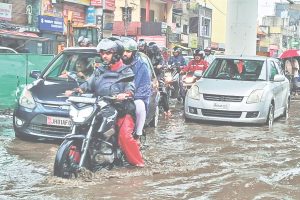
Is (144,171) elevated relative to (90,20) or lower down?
lower down

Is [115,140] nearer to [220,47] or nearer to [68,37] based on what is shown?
[68,37]

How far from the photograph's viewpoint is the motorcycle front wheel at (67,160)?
5.84 metres

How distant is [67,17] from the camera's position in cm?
3281

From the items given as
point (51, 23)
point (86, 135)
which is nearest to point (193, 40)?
point (51, 23)

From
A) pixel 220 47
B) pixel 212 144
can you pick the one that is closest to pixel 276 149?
pixel 212 144

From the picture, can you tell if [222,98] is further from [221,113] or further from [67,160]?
[67,160]

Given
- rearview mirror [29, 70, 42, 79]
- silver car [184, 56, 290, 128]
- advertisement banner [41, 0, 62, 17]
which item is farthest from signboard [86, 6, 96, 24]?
rearview mirror [29, 70, 42, 79]

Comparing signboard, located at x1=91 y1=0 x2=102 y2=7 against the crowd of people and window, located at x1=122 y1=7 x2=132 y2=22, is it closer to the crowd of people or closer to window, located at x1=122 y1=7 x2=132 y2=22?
window, located at x1=122 y1=7 x2=132 y2=22

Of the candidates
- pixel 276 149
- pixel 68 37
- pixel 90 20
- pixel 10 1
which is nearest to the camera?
pixel 276 149

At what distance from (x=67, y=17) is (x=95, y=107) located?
27601 millimetres

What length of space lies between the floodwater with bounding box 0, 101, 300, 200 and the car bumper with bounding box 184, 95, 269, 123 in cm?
75

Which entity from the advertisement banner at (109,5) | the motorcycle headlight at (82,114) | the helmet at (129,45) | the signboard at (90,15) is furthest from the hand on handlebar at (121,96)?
the advertisement banner at (109,5)

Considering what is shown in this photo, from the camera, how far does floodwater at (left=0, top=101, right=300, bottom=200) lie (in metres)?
5.74

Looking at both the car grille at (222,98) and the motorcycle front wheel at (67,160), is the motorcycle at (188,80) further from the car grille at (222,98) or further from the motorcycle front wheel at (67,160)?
the motorcycle front wheel at (67,160)
